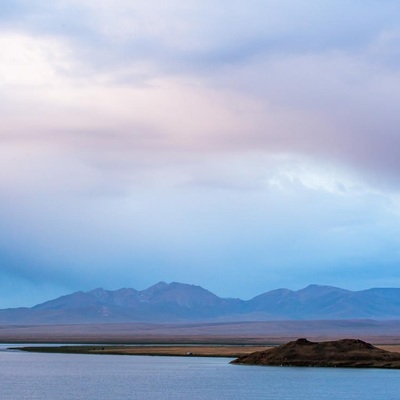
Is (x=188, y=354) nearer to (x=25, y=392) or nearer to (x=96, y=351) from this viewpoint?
(x=96, y=351)

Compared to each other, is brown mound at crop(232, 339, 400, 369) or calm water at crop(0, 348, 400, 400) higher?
brown mound at crop(232, 339, 400, 369)

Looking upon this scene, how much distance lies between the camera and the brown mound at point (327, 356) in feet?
351

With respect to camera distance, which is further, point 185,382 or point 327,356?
point 327,356

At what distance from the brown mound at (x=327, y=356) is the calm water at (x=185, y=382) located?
4.21 metres

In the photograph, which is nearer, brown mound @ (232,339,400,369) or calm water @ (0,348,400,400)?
calm water @ (0,348,400,400)

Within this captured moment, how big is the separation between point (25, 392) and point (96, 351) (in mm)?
78133

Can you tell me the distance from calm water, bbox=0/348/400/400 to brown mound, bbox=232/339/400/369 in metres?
4.21

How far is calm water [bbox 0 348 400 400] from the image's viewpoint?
73.8 metres

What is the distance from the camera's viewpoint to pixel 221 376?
3649 inches

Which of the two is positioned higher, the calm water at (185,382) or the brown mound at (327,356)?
the brown mound at (327,356)

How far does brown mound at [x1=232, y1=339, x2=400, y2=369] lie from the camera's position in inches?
4208

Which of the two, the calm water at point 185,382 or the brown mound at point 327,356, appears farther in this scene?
the brown mound at point 327,356

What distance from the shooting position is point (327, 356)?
108750 mm

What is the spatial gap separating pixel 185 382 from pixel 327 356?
28.0 m
